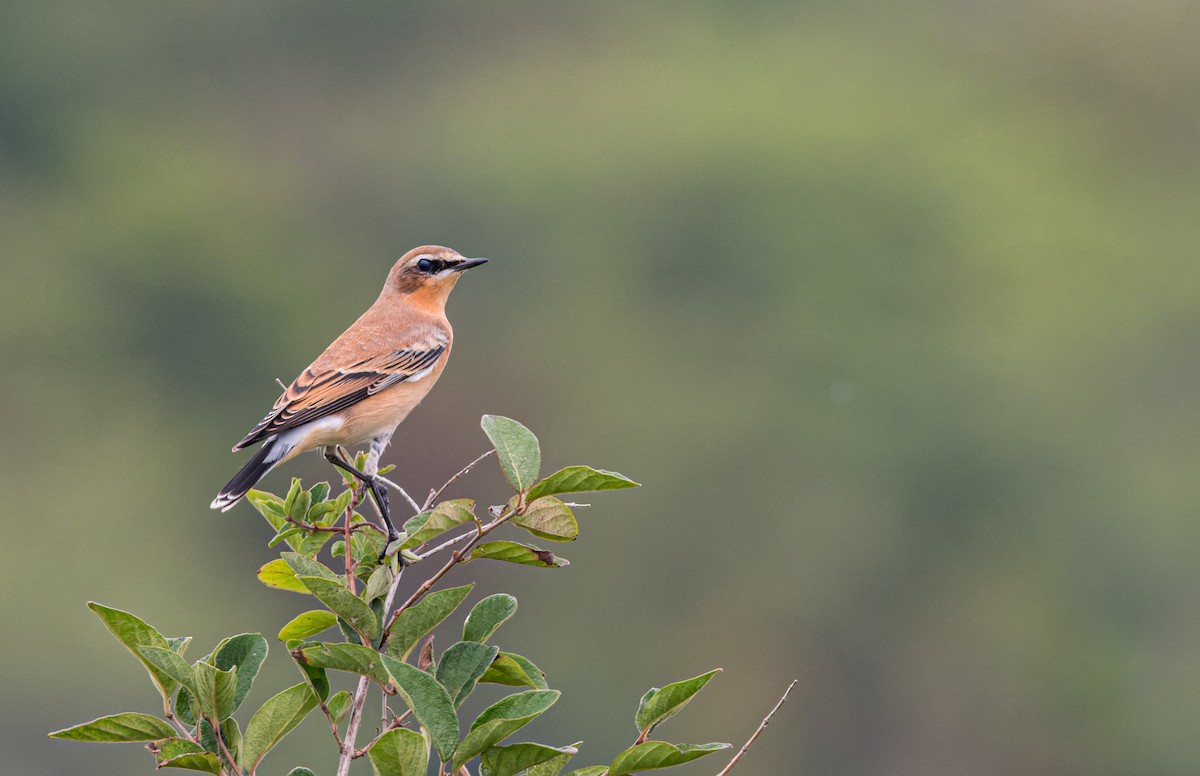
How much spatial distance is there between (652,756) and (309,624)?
104 centimetres

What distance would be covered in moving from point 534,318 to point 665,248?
535cm

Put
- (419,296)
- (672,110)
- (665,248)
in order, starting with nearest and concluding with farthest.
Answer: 1. (419,296)
2. (665,248)
3. (672,110)

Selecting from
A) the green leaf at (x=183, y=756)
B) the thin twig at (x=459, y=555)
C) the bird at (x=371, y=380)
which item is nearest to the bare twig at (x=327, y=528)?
the thin twig at (x=459, y=555)

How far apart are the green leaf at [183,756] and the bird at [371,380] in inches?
71.2

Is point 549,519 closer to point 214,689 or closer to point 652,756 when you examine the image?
point 652,756

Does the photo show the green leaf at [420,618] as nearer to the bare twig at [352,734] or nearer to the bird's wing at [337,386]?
the bare twig at [352,734]

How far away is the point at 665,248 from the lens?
57.3m

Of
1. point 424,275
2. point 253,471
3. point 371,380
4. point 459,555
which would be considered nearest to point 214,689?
point 459,555

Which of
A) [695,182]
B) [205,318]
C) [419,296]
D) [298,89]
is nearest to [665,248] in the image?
[695,182]

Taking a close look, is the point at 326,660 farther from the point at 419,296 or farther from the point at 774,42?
the point at 774,42

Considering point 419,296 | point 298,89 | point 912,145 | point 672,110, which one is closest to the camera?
point 419,296

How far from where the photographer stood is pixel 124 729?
158 inches

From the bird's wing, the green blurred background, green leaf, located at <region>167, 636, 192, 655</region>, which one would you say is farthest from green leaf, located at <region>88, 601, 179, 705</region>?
the green blurred background

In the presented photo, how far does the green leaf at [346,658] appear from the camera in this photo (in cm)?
402
